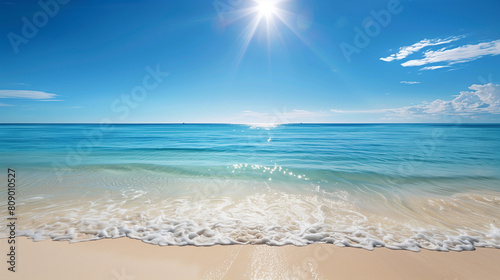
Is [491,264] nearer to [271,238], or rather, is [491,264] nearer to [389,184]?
[271,238]

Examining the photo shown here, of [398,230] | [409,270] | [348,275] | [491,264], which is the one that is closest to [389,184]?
[398,230]

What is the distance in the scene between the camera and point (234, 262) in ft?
12.6

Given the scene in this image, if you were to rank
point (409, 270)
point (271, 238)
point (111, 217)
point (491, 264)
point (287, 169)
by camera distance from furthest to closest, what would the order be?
point (287, 169) < point (111, 217) < point (271, 238) < point (491, 264) < point (409, 270)

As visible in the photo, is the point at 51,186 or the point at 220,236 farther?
the point at 51,186

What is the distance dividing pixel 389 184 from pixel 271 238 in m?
8.42

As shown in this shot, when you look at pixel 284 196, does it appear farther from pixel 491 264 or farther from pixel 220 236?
pixel 491 264

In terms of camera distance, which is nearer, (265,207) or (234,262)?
(234,262)

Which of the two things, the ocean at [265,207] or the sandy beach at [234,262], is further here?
the ocean at [265,207]

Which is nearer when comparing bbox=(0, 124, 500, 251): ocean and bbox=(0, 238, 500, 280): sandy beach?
bbox=(0, 238, 500, 280): sandy beach

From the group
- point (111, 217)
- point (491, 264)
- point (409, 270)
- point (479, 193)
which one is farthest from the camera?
point (479, 193)

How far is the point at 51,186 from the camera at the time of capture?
8.77 metres

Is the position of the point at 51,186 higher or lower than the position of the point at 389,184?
lower

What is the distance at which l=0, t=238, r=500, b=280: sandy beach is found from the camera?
3607 millimetres

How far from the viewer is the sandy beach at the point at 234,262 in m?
3.61
